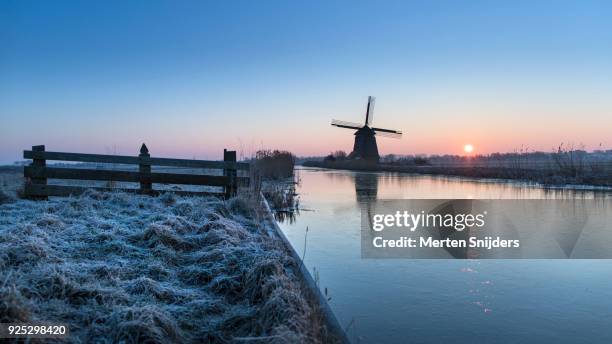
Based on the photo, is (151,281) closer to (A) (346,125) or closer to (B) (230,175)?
(B) (230,175)

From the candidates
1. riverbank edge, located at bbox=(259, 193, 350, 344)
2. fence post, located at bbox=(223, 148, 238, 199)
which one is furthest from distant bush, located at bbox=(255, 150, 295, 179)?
riverbank edge, located at bbox=(259, 193, 350, 344)

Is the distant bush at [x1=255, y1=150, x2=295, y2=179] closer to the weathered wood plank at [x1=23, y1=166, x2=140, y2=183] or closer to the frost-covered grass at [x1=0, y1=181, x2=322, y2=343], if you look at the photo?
the weathered wood plank at [x1=23, y1=166, x2=140, y2=183]

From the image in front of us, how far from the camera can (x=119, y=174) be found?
10414mm

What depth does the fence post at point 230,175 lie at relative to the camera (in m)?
10.6

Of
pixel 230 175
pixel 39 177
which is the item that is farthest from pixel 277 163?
pixel 39 177

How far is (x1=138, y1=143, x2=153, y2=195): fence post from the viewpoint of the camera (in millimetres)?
10211

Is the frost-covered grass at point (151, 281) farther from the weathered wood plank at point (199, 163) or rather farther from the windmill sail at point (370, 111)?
the windmill sail at point (370, 111)

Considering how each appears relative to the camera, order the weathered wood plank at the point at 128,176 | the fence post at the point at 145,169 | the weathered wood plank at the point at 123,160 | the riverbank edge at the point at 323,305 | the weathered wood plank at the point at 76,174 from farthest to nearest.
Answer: the fence post at the point at 145,169
the weathered wood plank at the point at 128,176
the weathered wood plank at the point at 123,160
the weathered wood plank at the point at 76,174
the riverbank edge at the point at 323,305

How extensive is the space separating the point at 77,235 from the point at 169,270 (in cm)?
193

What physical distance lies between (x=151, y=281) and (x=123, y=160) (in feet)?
22.5

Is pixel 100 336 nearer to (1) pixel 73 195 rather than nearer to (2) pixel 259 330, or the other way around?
(2) pixel 259 330

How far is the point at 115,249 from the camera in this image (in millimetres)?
5574

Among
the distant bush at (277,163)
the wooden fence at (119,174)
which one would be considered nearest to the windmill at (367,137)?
the distant bush at (277,163)

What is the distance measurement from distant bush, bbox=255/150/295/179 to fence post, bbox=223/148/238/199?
15.9 m
